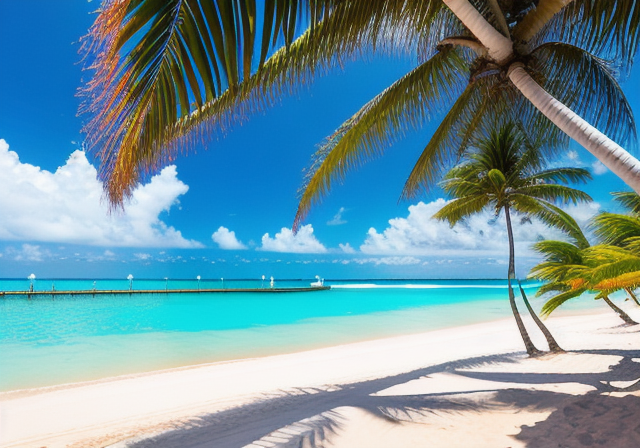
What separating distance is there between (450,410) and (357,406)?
1.06 meters

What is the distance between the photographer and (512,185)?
7629mm

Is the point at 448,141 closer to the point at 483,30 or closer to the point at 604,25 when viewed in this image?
the point at 604,25

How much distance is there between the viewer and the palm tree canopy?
7547mm

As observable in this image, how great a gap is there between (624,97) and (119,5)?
5278mm

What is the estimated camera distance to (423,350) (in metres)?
10.3

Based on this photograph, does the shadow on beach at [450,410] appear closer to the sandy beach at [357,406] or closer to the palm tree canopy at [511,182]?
the sandy beach at [357,406]

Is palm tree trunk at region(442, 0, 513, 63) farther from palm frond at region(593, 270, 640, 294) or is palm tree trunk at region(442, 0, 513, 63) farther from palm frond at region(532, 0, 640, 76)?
palm frond at region(593, 270, 640, 294)

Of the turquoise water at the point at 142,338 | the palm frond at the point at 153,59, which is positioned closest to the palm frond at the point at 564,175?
the palm frond at the point at 153,59

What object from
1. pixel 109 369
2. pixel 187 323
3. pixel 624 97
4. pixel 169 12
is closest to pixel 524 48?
pixel 169 12

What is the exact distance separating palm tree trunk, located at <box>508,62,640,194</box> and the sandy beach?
222 cm

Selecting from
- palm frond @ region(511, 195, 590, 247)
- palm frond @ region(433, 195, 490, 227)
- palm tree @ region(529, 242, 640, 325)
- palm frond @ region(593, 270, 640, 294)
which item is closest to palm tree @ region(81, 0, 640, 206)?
palm tree @ region(529, 242, 640, 325)

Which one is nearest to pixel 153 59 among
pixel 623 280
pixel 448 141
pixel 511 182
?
pixel 623 280

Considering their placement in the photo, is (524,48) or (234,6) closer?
(234,6)

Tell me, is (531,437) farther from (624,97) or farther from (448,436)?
(624,97)
